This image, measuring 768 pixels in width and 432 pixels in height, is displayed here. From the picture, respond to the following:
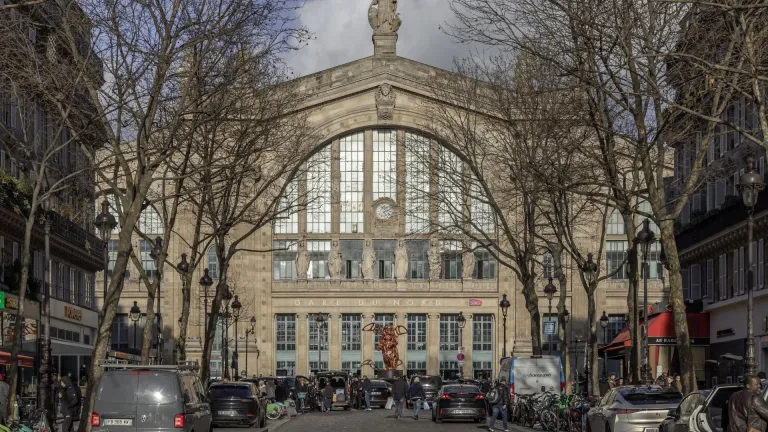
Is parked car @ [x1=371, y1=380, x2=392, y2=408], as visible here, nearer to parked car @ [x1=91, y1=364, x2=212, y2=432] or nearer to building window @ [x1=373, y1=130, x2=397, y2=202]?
building window @ [x1=373, y1=130, x2=397, y2=202]

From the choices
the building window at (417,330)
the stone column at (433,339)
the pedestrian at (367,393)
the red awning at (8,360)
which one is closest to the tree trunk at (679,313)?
the red awning at (8,360)

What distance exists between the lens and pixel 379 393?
74.5m

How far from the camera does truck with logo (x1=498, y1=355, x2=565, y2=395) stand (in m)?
54.0

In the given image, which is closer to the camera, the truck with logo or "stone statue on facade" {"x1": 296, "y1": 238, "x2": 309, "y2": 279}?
the truck with logo

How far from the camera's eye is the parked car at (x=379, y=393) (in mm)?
74312

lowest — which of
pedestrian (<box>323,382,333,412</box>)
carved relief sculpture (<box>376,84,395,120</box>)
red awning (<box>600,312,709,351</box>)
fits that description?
pedestrian (<box>323,382,333,412</box>)

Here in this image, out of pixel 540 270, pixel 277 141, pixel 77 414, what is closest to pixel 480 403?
pixel 277 141

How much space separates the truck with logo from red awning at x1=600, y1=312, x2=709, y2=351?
7.31 m

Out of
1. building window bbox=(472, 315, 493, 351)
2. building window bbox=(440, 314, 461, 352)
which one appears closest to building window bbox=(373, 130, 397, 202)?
building window bbox=(440, 314, 461, 352)

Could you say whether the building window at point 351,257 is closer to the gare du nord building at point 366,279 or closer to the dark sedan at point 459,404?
the gare du nord building at point 366,279

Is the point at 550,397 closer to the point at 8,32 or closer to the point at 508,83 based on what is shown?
the point at 508,83

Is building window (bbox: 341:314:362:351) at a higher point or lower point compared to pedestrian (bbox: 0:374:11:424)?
higher

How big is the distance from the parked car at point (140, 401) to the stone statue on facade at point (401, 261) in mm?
84574

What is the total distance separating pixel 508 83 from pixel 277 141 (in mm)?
11034
